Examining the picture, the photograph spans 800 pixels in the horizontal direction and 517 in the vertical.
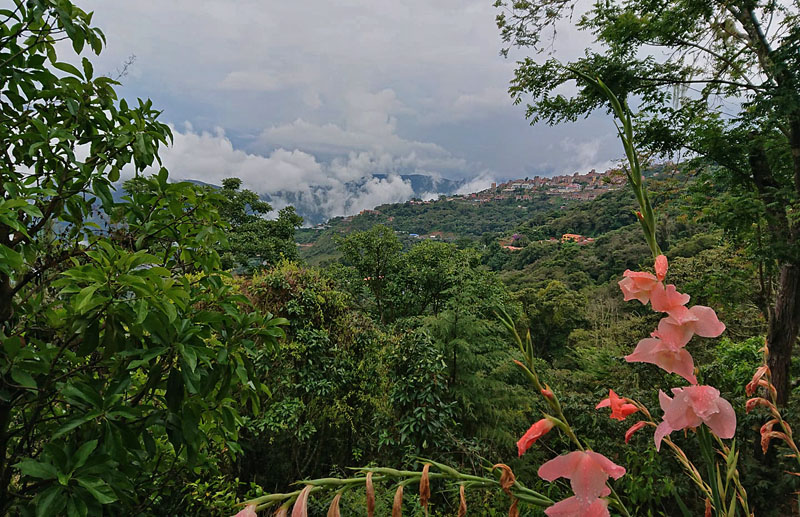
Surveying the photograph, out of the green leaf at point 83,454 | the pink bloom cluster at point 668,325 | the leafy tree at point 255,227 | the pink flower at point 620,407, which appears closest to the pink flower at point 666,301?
the pink bloom cluster at point 668,325

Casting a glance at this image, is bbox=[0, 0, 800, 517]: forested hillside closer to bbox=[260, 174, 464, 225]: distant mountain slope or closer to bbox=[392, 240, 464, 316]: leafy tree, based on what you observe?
bbox=[392, 240, 464, 316]: leafy tree

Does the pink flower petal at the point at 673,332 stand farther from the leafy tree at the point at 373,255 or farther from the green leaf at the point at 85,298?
the leafy tree at the point at 373,255

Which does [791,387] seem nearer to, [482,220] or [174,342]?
[174,342]

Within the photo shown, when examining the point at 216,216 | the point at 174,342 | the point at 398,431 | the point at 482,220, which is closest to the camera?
the point at 174,342

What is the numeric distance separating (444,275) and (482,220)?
5177cm

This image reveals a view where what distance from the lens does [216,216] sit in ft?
4.42

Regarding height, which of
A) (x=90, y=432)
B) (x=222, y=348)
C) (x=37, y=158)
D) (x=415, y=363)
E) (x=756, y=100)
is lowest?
(x=415, y=363)

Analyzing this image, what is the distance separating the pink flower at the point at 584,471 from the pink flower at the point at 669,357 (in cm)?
10

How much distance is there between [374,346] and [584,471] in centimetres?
426

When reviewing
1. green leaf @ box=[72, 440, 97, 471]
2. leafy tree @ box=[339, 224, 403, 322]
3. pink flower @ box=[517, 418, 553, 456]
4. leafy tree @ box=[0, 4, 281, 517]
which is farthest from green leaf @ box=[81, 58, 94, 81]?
leafy tree @ box=[339, 224, 403, 322]

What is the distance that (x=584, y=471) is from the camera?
1.13ft

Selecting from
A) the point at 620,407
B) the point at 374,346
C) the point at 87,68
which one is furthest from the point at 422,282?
the point at 620,407

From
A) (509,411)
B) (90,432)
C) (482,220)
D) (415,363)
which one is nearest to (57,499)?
(90,432)

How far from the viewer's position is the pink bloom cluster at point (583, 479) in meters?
0.33
